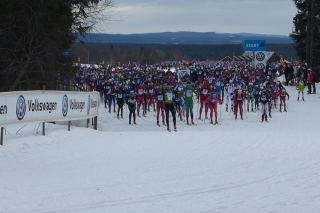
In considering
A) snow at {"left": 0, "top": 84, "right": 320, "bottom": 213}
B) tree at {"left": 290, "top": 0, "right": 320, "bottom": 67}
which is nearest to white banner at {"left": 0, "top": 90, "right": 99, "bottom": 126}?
snow at {"left": 0, "top": 84, "right": 320, "bottom": 213}

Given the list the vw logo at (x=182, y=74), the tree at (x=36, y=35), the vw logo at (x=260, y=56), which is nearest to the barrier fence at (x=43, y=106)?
the tree at (x=36, y=35)

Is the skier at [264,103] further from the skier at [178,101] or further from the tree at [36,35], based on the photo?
the tree at [36,35]

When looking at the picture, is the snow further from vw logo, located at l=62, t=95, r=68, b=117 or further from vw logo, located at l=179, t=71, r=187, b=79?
vw logo, located at l=179, t=71, r=187, b=79

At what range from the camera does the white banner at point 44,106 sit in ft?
55.5

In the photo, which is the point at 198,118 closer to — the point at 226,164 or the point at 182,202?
the point at 226,164

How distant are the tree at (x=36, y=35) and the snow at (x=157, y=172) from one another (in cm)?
824

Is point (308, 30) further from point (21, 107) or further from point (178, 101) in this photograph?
point (21, 107)

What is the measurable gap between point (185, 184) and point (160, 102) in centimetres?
1747

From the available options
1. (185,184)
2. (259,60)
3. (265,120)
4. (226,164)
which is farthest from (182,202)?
(259,60)

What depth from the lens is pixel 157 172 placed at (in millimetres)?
13352

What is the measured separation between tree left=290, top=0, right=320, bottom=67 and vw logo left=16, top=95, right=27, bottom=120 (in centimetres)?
4048

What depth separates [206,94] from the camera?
101ft

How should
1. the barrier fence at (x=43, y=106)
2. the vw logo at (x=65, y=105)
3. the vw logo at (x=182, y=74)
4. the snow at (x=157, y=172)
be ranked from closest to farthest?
the snow at (x=157, y=172) → the barrier fence at (x=43, y=106) → the vw logo at (x=65, y=105) → the vw logo at (x=182, y=74)

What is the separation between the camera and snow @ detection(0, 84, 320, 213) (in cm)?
1008
